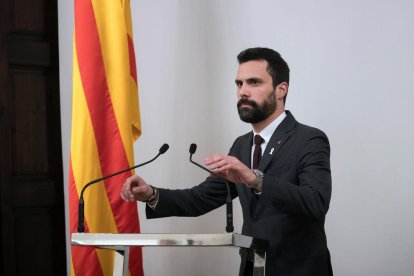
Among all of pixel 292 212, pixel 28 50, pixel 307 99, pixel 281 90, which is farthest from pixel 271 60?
pixel 28 50

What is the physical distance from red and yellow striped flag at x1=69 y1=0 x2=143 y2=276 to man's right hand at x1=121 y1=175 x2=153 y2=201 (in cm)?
56

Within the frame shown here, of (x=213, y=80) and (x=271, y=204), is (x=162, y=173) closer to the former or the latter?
(x=213, y=80)

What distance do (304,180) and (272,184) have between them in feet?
0.59

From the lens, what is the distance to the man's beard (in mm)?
2027

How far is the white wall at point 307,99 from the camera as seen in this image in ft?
8.96

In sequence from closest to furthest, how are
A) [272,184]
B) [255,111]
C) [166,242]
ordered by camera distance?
[166,242], [272,184], [255,111]

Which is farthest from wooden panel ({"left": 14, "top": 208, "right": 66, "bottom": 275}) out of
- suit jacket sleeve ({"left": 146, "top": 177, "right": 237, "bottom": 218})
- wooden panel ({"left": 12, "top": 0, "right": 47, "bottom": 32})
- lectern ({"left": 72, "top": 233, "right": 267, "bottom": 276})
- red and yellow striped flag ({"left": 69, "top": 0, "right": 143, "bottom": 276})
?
lectern ({"left": 72, "top": 233, "right": 267, "bottom": 276})

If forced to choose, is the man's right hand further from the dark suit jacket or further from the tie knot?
Result: the tie knot

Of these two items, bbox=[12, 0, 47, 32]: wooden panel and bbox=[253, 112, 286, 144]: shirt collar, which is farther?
bbox=[12, 0, 47, 32]: wooden panel

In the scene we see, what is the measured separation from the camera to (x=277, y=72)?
2123 mm

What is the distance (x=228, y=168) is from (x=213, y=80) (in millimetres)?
1639

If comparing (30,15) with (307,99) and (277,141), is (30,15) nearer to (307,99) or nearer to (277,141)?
(307,99)

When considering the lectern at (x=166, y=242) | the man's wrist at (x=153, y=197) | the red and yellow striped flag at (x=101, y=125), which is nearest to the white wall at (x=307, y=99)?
the red and yellow striped flag at (x=101, y=125)

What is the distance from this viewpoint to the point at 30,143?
293cm
